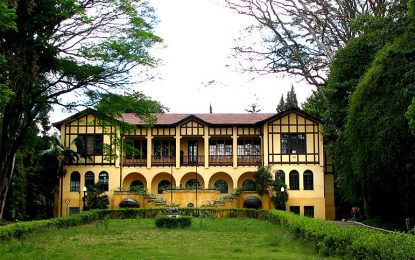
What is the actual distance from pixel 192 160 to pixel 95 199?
8470 millimetres

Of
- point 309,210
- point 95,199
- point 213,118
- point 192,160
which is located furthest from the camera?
point 213,118

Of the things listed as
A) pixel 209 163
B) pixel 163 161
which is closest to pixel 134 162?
pixel 163 161

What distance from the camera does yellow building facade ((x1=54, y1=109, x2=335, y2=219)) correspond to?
39.3 meters

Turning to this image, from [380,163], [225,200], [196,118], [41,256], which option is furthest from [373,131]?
[196,118]

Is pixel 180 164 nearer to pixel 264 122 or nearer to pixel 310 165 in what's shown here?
pixel 264 122

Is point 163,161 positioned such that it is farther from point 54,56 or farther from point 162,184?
point 54,56

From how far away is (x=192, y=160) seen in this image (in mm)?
41750

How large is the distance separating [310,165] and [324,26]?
14.8 m

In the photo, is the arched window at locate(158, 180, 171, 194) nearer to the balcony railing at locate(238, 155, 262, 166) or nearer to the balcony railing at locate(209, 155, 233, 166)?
the balcony railing at locate(209, 155, 233, 166)

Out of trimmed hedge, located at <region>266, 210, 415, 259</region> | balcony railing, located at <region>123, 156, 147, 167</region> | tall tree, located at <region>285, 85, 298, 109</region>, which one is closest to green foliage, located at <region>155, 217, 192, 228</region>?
trimmed hedge, located at <region>266, 210, 415, 259</region>

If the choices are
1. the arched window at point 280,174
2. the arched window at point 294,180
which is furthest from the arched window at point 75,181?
the arched window at point 294,180

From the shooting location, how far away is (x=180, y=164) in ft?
135

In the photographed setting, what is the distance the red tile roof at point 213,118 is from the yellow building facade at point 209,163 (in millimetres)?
78

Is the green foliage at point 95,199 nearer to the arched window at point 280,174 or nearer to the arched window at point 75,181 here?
the arched window at point 75,181
